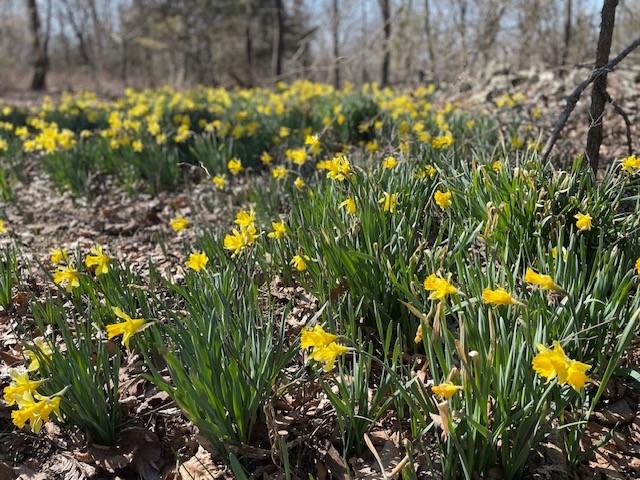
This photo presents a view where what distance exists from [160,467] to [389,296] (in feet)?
3.51

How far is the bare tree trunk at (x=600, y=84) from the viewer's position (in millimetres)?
3127

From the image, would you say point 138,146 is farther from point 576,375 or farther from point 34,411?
point 576,375

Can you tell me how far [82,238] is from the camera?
4223mm

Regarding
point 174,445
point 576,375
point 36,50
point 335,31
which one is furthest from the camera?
point 36,50

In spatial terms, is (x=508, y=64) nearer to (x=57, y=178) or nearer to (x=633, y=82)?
(x=633, y=82)

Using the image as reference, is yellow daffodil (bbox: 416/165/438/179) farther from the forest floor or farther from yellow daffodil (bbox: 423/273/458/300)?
yellow daffodil (bbox: 423/273/458/300)

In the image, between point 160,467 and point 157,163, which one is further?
point 157,163

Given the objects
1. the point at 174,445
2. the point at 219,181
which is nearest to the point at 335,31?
the point at 219,181

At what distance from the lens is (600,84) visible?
3307 millimetres

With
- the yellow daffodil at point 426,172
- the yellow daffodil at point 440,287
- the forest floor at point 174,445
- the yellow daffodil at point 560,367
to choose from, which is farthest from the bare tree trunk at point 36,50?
the yellow daffodil at point 560,367

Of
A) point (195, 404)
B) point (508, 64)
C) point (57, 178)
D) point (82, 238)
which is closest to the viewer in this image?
point (195, 404)

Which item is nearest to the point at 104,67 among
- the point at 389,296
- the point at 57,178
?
the point at 57,178

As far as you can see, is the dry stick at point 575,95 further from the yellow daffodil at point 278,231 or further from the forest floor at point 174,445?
the yellow daffodil at point 278,231

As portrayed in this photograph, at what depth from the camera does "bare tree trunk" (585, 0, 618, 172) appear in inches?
123
